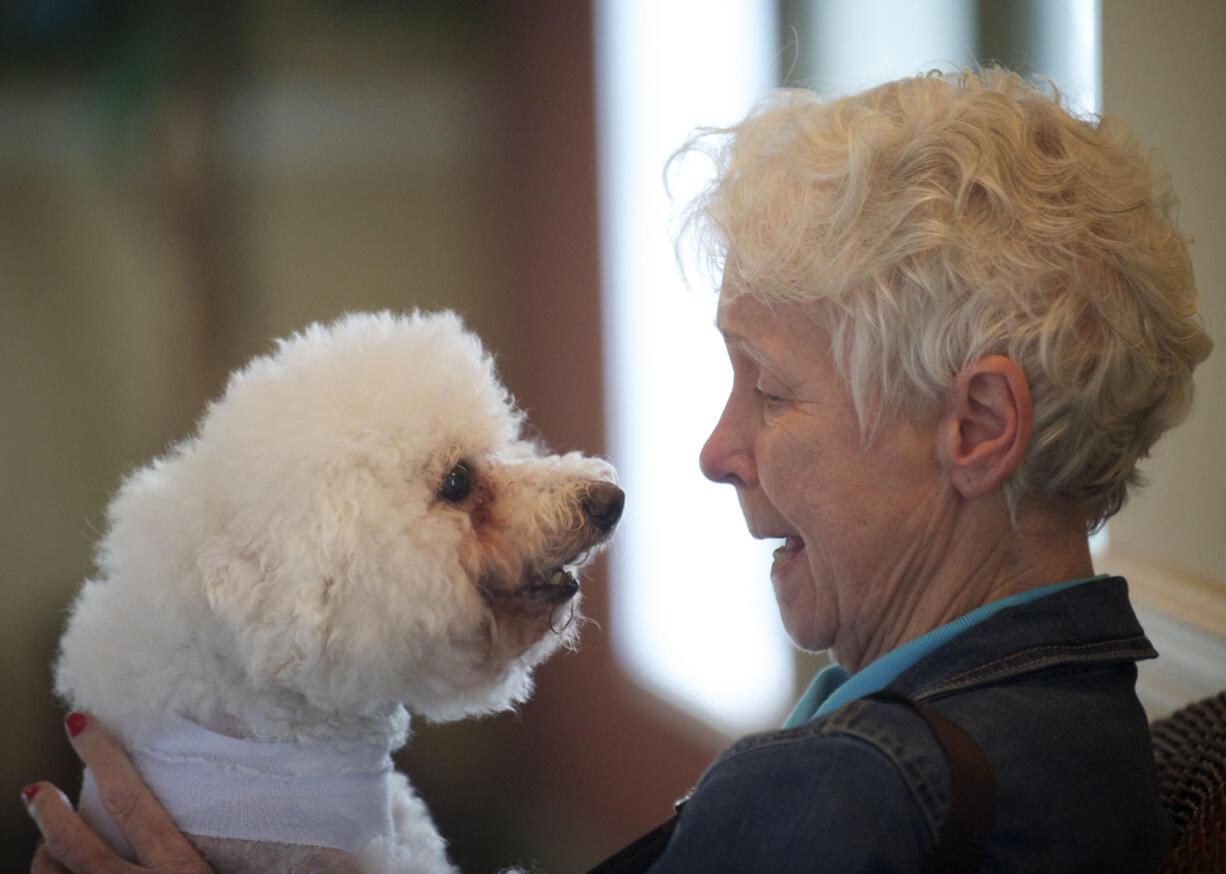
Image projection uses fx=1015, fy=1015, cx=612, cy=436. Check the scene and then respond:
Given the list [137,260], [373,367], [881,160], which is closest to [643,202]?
[137,260]

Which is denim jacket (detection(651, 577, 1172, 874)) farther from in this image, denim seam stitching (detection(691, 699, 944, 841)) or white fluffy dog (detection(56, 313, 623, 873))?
white fluffy dog (detection(56, 313, 623, 873))

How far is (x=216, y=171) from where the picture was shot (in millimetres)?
2133

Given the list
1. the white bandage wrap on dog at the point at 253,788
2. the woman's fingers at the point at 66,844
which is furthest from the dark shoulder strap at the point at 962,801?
the woman's fingers at the point at 66,844

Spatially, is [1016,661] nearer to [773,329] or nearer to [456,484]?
[773,329]

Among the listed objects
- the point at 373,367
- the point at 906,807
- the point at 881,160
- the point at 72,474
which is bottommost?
the point at 72,474

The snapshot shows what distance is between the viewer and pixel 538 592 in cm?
98

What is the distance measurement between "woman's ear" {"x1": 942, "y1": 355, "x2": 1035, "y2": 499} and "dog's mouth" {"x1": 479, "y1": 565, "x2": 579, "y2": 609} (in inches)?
15.5

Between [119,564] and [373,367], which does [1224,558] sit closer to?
[373,367]

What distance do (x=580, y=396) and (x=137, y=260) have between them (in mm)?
949

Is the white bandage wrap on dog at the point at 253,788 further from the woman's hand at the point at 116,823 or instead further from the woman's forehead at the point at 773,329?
the woman's forehead at the point at 773,329

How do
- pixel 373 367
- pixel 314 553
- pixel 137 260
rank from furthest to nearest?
pixel 137 260 → pixel 373 367 → pixel 314 553

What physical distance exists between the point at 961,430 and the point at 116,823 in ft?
2.48

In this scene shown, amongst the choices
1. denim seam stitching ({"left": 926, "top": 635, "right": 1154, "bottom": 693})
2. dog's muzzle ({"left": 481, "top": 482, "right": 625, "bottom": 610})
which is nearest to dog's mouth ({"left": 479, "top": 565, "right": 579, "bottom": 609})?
dog's muzzle ({"left": 481, "top": 482, "right": 625, "bottom": 610})

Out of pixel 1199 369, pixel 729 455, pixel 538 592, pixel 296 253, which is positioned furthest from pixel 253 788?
pixel 296 253
